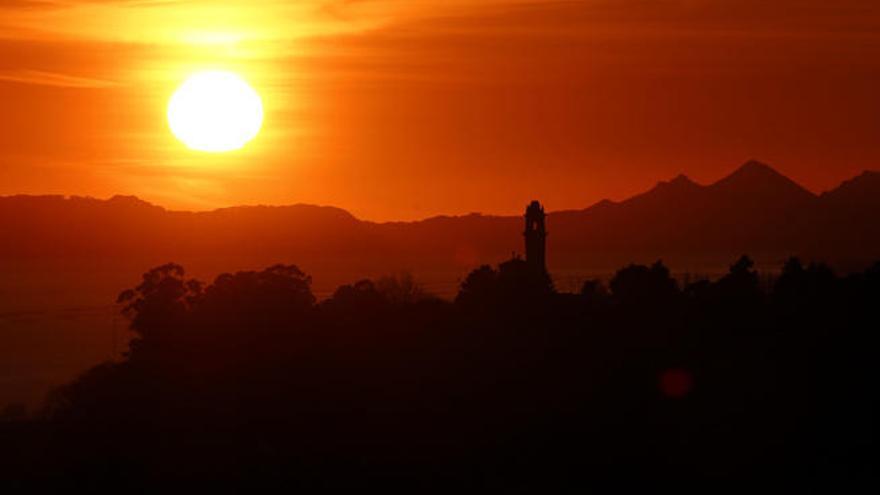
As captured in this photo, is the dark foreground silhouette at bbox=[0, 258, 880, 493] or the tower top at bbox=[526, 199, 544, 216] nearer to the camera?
the dark foreground silhouette at bbox=[0, 258, 880, 493]

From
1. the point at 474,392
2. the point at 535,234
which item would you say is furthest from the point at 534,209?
the point at 474,392

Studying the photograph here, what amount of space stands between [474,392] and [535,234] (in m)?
34.9

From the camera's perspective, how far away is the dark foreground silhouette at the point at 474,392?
46.6 m

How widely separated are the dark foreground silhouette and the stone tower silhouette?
19.0m

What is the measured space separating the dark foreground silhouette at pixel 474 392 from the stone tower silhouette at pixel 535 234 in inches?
748

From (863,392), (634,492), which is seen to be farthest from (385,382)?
(863,392)

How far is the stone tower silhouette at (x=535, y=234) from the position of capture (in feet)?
276

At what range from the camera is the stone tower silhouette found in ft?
276

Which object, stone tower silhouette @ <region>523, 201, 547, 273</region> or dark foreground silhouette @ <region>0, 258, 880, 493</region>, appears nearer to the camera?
dark foreground silhouette @ <region>0, 258, 880, 493</region>

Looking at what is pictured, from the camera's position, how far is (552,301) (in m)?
63.3

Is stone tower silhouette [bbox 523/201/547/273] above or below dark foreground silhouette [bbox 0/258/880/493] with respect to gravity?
above

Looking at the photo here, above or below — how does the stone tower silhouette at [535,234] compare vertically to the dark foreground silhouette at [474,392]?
above

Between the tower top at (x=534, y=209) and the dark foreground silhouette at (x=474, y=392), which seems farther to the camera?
the tower top at (x=534, y=209)

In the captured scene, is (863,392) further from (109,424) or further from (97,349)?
(97,349)
